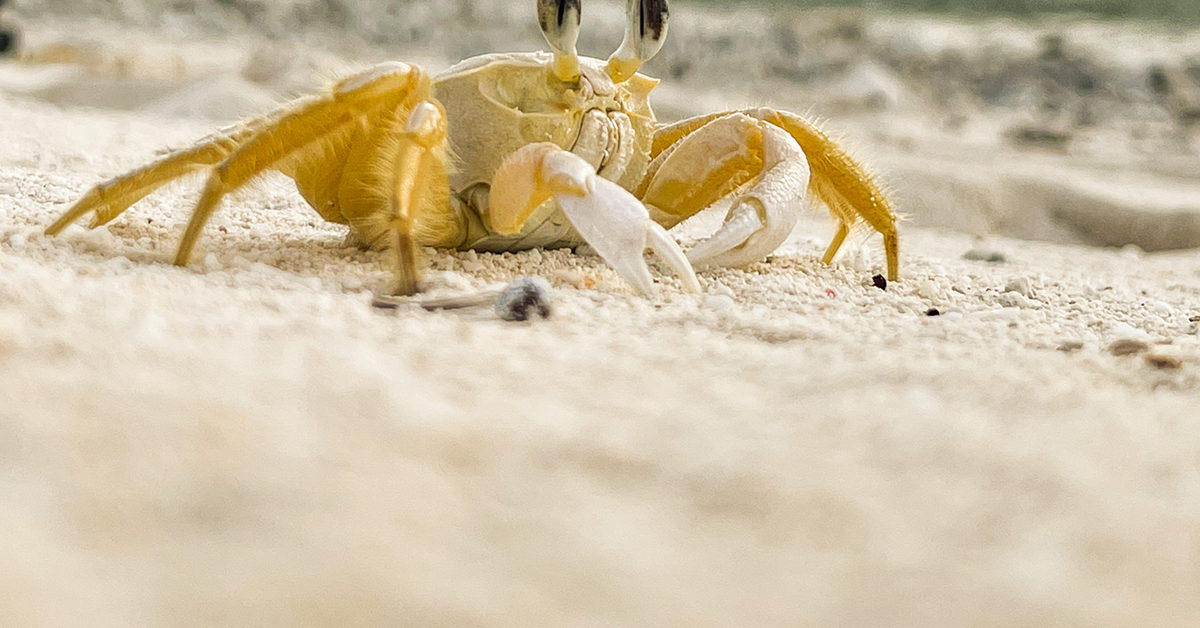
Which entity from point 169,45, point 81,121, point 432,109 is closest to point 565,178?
point 432,109

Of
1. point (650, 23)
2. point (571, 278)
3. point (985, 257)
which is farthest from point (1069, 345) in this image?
point (985, 257)

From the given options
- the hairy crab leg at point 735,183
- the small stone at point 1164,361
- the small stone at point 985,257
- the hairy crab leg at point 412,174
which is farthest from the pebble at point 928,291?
the small stone at point 985,257

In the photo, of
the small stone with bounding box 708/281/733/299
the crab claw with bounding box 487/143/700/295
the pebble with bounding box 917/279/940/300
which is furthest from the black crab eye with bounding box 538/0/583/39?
the pebble with bounding box 917/279/940/300

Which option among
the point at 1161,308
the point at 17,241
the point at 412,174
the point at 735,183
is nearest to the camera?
the point at 412,174

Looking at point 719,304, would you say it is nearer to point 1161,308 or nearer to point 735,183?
point 735,183

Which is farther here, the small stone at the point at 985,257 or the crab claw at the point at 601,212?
the small stone at the point at 985,257

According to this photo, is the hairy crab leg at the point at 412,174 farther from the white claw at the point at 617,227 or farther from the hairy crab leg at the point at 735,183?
the hairy crab leg at the point at 735,183

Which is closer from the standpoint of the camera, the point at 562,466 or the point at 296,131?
the point at 562,466
